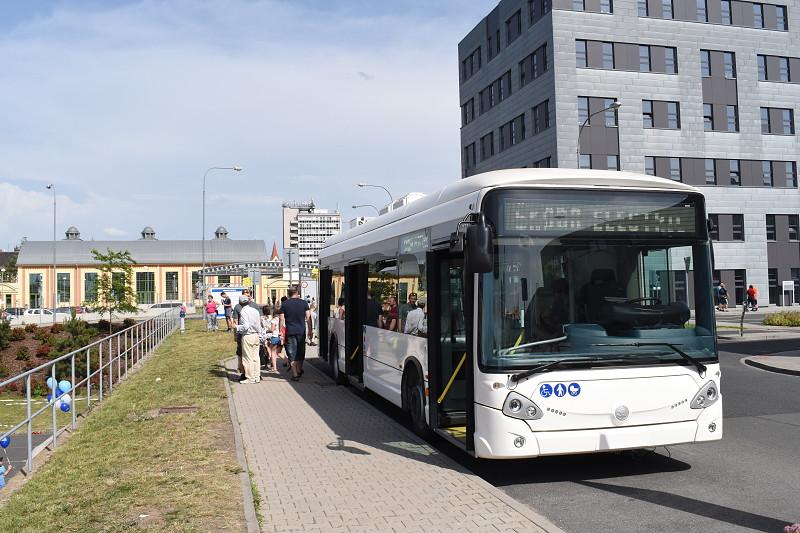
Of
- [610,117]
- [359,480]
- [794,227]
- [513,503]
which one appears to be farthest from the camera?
[794,227]

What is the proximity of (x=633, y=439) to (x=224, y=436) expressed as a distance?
15.5 feet

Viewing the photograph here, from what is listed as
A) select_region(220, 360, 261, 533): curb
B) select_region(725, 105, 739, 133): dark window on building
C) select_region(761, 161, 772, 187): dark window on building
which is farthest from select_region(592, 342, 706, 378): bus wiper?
select_region(761, 161, 772, 187): dark window on building

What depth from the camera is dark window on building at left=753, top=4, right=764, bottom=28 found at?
165ft

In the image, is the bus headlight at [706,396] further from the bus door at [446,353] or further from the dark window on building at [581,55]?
the dark window on building at [581,55]

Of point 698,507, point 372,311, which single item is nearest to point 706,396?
point 698,507

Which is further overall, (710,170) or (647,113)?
(710,170)

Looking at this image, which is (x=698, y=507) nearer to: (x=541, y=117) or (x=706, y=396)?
(x=706, y=396)

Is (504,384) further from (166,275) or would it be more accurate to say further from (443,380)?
(166,275)

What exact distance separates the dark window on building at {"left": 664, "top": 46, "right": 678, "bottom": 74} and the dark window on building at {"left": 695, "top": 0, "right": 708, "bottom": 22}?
2.79 m

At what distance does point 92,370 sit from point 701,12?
45.3m

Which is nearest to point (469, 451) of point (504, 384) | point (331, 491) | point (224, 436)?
point (504, 384)

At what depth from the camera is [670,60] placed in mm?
48125

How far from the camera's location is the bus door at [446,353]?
827cm

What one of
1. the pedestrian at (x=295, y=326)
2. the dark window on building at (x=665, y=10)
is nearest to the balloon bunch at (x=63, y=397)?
the pedestrian at (x=295, y=326)
